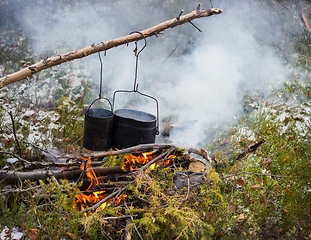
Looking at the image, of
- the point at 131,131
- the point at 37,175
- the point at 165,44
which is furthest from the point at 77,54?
the point at 165,44

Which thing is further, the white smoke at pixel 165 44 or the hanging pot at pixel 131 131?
the white smoke at pixel 165 44

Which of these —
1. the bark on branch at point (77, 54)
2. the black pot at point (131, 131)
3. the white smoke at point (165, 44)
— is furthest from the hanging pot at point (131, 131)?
the white smoke at point (165, 44)

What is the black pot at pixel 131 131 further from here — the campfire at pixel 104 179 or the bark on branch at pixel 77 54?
the bark on branch at pixel 77 54

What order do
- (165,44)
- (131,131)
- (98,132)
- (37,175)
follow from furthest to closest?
(165,44)
(131,131)
(98,132)
(37,175)

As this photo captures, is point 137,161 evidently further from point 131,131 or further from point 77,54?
point 77,54

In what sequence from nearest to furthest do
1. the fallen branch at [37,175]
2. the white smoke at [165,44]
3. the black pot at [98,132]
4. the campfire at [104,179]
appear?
the campfire at [104,179] → the fallen branch at [37,175] → the black pot at [98,132] → the white smoke at [165,44]

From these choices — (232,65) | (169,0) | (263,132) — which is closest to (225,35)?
(232,65)

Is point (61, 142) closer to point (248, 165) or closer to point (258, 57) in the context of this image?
point (248, 165)

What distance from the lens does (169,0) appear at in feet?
23.5

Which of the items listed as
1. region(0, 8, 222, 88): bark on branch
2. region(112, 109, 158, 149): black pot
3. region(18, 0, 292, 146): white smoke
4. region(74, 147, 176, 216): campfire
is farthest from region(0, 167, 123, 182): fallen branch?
region(18, 0, 292, 146): white smoke

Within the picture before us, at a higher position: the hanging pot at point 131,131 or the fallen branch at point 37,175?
the hanging pot at point 131,131

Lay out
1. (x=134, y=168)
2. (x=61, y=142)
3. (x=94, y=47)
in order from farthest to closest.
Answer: (x=61, y=142)
(x=134, y=168)
(x=94, y=47)

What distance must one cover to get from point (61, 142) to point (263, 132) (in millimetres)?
3832

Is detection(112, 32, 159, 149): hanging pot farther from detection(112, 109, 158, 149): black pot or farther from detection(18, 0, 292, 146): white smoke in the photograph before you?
→ detection(18, 0, 292, 146): white smoke
